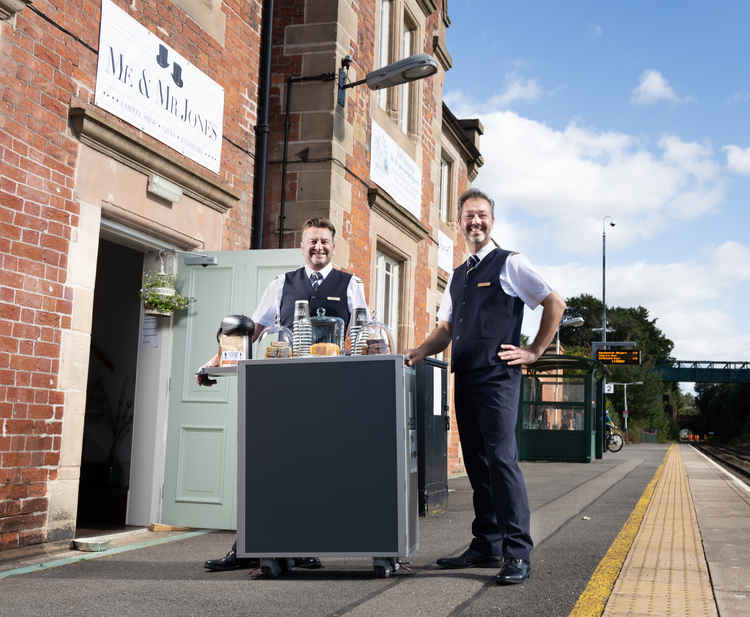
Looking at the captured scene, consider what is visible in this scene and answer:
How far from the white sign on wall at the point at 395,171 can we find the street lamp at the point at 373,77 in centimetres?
103

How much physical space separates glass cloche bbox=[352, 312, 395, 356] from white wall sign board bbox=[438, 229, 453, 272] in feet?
36.3

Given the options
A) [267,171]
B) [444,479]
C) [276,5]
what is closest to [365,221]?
[267,171]

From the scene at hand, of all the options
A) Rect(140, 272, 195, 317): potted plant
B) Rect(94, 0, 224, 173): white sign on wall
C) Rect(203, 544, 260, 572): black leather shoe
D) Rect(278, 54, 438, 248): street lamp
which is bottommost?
Rect(203, 544, 260, 572): black leather shoe

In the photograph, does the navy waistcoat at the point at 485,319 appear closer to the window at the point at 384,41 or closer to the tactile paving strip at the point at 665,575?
the tactile paving strip at the point at 665,575

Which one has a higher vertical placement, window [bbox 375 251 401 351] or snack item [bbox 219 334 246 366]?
window [bbox 375 251 401 351]

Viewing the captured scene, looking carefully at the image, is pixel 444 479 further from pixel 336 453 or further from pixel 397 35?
pixel 397 35

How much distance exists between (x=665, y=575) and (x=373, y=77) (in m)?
6.19

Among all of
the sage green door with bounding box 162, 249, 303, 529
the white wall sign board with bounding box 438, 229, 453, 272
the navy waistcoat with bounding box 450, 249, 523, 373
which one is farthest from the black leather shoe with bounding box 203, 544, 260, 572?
the white wall sign board with bounding box 438, 229, 453, 272

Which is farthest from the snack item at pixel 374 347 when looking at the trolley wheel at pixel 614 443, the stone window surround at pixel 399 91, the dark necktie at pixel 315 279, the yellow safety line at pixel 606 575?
the trolley wheel at pixel 614 443

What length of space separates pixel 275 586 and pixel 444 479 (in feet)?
14.7

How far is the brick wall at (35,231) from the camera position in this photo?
5398 mm

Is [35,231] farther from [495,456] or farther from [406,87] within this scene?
[406,87]

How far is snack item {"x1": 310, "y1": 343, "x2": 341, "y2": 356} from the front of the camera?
14.7 feet

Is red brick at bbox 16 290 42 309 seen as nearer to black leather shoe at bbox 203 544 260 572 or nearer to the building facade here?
the building facade
